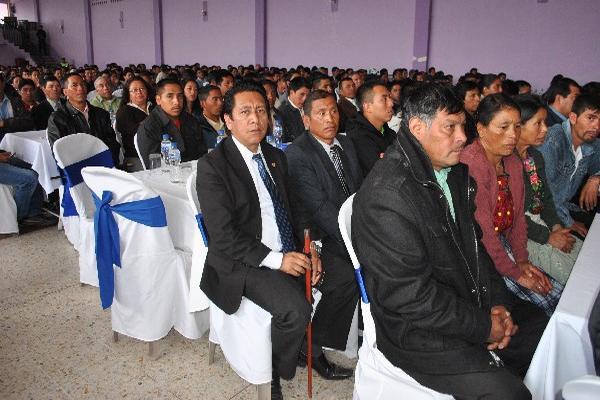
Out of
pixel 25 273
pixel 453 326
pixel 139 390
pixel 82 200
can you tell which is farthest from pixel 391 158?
pixel 25 273

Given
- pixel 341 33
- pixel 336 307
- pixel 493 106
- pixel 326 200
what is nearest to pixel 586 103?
pixel 493 106

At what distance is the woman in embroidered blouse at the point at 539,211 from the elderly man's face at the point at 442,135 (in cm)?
97

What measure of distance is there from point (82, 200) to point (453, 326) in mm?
2400

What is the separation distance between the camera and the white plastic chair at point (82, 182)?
110 inches

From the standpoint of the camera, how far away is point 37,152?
4.02m

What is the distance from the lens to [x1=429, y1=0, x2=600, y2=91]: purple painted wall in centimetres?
912

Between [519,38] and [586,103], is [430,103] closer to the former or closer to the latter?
[586,103]

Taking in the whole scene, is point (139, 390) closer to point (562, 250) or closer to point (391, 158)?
point (391, 158)

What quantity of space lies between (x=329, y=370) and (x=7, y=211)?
301 cm

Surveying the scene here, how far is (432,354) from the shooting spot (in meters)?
1.42

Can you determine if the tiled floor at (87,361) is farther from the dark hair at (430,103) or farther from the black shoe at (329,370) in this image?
the dark hair at (430,103)

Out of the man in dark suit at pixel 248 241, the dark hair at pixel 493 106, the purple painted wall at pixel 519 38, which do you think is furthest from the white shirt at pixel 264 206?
the purple painted wall at pixel 519 38

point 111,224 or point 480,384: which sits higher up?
point 111,224

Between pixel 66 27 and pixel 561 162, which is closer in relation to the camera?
pixel 561 162
